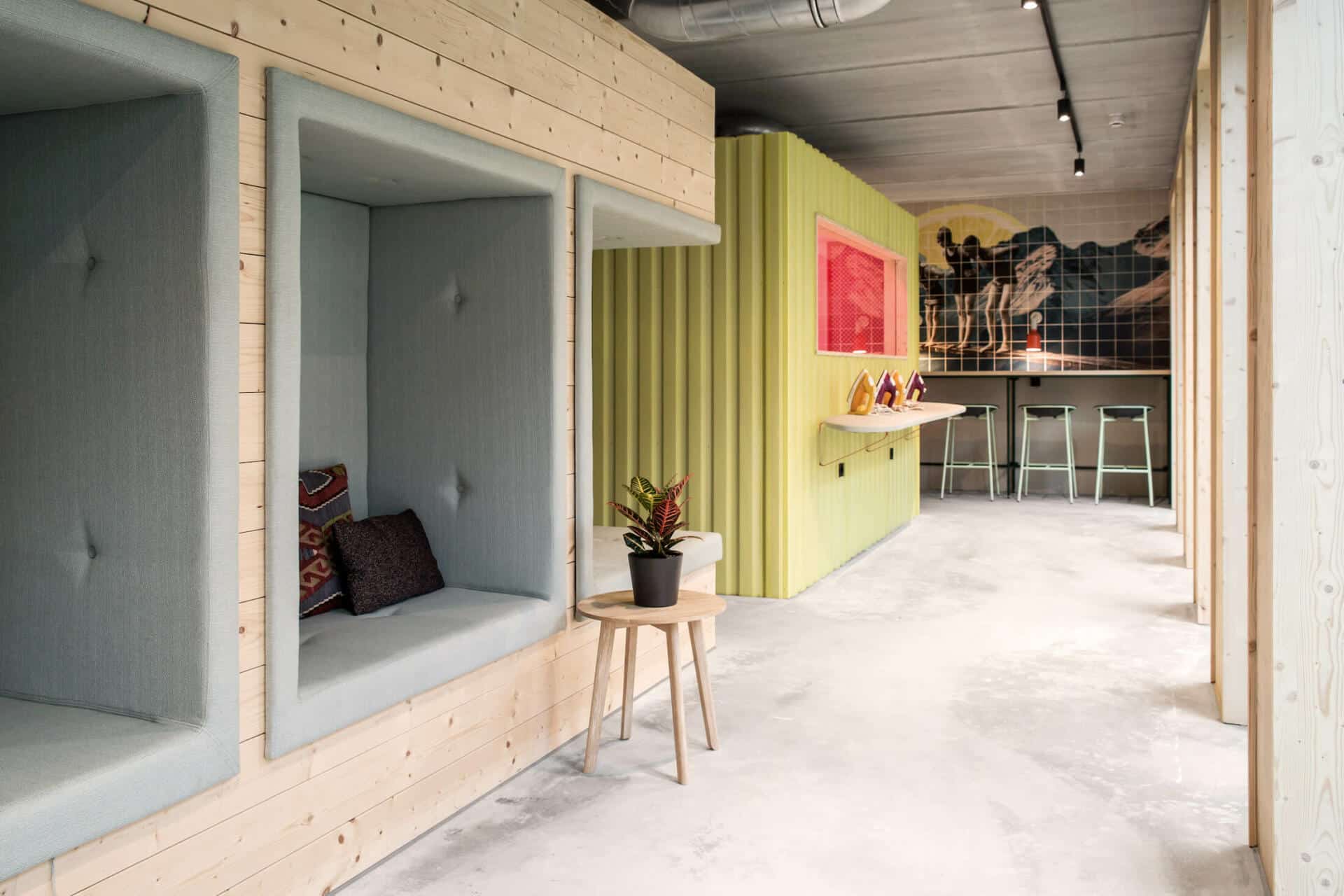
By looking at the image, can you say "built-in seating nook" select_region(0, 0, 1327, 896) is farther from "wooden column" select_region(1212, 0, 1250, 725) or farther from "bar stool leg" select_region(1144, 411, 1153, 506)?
"bar stool leg" select_region(1144, 411, 1153, 506)

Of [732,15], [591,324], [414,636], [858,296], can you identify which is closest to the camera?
[414,636]

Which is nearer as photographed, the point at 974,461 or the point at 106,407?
the point at 106,407

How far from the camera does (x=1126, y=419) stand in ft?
34.2

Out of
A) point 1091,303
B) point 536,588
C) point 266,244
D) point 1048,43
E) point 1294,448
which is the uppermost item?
point 1048,43

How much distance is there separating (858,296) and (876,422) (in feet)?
4.66

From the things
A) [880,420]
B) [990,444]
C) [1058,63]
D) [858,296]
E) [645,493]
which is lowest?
[645,493]

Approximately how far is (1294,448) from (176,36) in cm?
237

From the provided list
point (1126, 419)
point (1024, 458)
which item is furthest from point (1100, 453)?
point (1024, 458)

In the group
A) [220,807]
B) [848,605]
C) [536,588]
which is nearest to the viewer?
[220,807]

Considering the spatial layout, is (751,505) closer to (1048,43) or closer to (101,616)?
(1048,43)

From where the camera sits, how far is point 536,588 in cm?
342

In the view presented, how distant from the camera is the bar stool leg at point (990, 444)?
10742mm

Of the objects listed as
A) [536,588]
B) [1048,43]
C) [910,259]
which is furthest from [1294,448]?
[910,259]

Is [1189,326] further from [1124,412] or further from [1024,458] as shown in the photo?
[1024,458]
